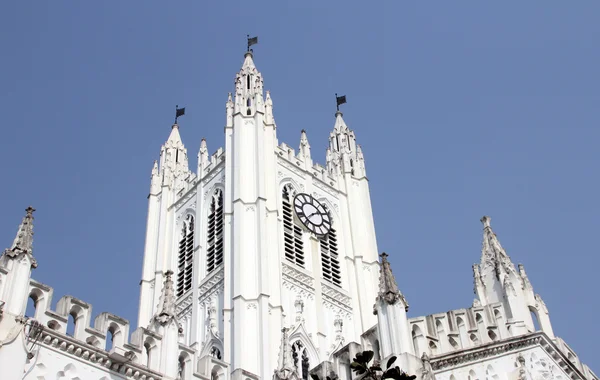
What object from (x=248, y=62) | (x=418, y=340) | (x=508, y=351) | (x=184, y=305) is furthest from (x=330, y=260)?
(x=418, y=340)

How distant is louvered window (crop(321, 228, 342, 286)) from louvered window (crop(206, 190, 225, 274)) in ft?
19.9

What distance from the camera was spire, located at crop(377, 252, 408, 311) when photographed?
22164 millimetres

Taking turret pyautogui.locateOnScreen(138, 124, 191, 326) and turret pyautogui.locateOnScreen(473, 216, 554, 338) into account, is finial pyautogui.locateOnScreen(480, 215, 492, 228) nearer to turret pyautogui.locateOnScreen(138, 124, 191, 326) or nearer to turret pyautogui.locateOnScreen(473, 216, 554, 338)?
turret pyautogui.locateOnScreen(473, 216, 554, 338)

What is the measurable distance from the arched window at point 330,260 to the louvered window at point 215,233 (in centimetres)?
604

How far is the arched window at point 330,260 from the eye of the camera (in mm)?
51906

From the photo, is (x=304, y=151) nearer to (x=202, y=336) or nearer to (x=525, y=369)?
(x=202, y=336)

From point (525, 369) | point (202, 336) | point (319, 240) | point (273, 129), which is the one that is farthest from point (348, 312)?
point (525, 369)

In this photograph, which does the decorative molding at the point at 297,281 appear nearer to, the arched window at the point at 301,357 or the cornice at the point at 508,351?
the arched window at the point at 301,357

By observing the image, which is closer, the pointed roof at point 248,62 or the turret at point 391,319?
the turret at point 391,319

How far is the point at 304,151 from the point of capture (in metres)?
58.0

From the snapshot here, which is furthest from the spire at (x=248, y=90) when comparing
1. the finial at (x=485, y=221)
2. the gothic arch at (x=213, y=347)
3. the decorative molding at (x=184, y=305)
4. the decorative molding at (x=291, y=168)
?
the finial at (x=485, y=221)

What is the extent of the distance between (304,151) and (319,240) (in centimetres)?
731

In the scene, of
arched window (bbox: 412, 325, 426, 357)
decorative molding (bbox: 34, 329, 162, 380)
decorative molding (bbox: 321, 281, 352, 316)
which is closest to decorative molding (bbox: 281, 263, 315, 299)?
decorative molding (bbox: 321, 281, 352, 316)

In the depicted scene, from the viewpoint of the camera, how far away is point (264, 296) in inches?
1761
